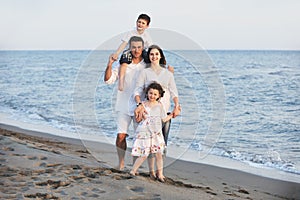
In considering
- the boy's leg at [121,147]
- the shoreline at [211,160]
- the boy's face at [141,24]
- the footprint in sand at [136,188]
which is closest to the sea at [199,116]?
the shoreline at [211,160]

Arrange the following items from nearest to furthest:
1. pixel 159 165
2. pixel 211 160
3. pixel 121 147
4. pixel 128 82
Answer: pixel 128 82, pixel 159 165, pixel 121 147, pixel 211 160

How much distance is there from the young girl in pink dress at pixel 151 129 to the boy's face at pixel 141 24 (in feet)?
2.05

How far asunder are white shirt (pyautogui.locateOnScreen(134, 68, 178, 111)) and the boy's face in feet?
1.47

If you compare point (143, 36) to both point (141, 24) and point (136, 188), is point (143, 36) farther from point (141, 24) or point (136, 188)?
point (136, 188)

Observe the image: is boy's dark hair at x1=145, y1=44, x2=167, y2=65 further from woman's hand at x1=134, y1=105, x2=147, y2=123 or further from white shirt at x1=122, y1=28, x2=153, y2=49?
woman's hand at x1=134, y1=105, x2=147, y2=123

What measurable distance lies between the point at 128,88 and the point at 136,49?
45cm

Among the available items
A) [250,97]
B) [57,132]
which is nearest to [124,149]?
[57,132]

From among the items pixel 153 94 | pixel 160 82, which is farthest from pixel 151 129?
pixel 160 82

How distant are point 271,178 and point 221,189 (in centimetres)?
125

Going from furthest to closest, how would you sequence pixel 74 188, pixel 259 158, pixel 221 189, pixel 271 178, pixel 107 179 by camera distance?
pixel 259 158
pixel 271 178
pixel 221 189
pixel 107 179
pixel 74 188

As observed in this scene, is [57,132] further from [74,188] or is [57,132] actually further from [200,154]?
[74,188]

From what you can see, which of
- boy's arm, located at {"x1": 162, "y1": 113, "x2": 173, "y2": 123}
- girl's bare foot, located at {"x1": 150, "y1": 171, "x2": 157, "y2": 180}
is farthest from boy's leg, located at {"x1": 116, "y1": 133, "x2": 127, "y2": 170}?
boy's arm, located at {"x1": 162, "y1": 113, "x2": 173, "y2": 123}

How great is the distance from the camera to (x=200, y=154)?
26.3 feet

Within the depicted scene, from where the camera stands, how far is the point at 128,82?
478cm
